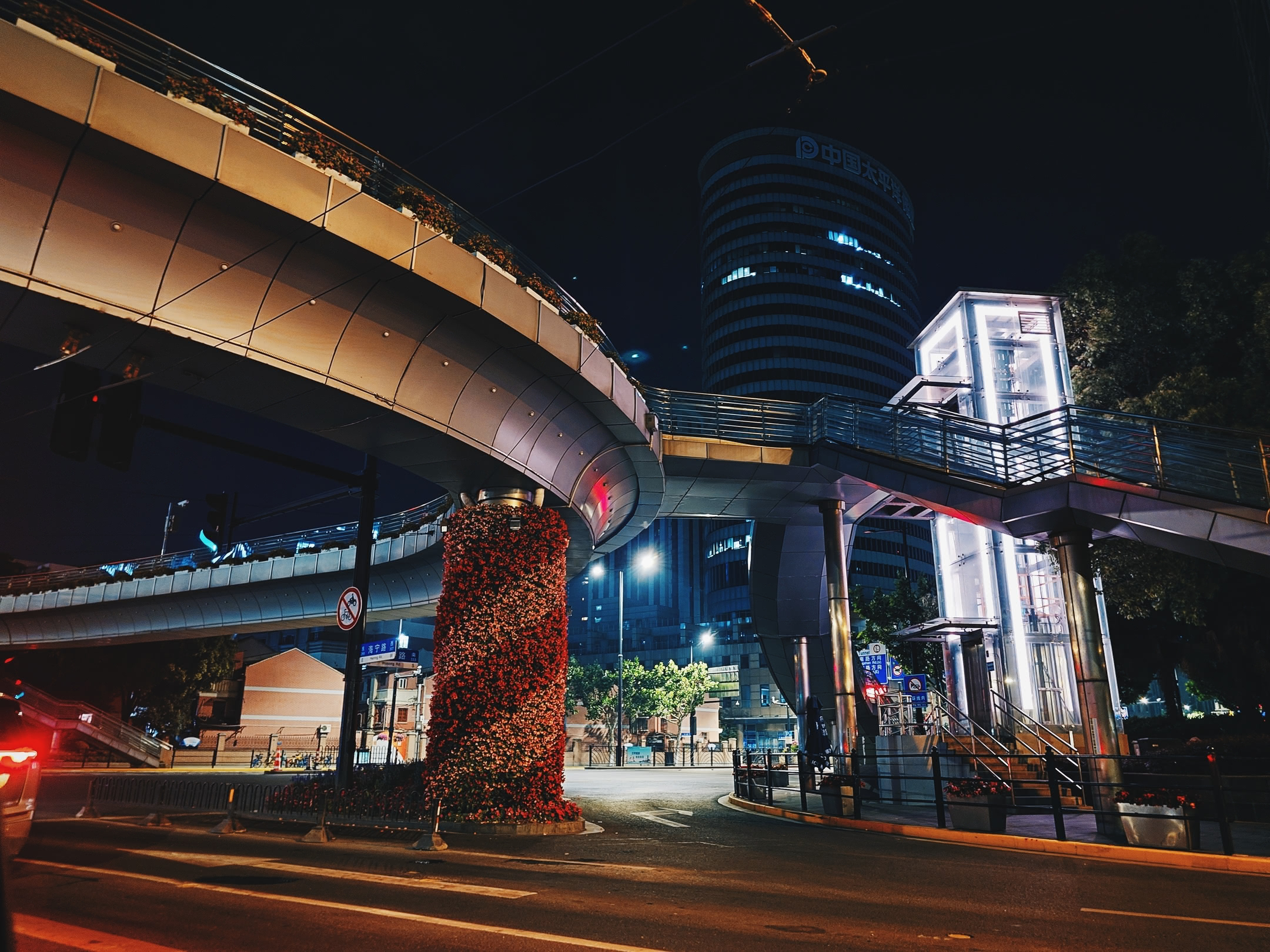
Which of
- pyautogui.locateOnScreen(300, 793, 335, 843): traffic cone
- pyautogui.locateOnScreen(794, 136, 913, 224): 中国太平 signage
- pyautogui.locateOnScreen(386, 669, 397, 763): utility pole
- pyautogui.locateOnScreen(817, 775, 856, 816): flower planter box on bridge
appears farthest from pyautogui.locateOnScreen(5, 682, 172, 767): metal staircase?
pyautogui.locateOnScreen(794, 136, 913, 224): 中国太平 signage

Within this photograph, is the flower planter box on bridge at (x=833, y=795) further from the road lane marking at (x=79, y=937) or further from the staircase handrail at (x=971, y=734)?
the road lane marking at (x=79, y=937)

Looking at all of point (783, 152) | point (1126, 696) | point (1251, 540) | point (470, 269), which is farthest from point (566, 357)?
point (783, 152)

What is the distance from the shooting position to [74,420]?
9695 millimetres

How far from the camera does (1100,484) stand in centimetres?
1614

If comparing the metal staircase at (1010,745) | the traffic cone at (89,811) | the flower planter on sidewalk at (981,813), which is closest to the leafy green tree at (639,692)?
the metal staircase at (1010,745)

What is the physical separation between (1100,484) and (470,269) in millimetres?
12501

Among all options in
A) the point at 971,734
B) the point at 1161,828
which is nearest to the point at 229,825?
A: the point at 1161,828

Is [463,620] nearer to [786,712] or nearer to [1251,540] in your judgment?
[1251,540]

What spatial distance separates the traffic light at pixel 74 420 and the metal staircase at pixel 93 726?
4204 centimetres

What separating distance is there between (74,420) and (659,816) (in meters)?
14.0

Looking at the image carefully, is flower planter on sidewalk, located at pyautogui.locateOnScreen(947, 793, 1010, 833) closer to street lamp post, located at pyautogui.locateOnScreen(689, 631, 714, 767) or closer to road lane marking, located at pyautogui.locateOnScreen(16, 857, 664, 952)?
road lane marking, located at pyautogui.locateOnScreen(16, 857, 664, 952)

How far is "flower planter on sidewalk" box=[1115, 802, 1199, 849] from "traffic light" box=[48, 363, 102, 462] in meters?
14.8

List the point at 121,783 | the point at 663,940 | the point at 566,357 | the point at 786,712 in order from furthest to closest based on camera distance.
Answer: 1. the point at 786,712
2. the point at 121,783
3. the point at 566,357
4. the point at 663,940

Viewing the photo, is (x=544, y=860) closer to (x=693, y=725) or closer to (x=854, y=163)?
(x=693, y=725)
